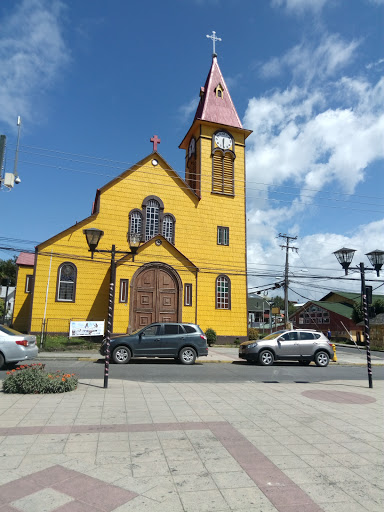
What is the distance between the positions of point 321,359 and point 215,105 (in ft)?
74.2

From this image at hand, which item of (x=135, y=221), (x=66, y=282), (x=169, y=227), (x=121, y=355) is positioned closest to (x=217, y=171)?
(x=169, y=227)

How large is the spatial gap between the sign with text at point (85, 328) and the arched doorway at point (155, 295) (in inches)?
99.4

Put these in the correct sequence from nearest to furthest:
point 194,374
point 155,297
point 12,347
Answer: point 12,347 → point 194,374 → point 155,297

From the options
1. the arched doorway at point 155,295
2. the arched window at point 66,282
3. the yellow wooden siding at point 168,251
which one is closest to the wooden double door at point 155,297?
the arched doorway at point 155,295

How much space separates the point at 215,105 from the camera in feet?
99.0

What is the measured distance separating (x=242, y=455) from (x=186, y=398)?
3.52m

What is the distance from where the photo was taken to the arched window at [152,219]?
25844 mm

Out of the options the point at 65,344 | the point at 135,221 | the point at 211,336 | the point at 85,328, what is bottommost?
the point at 65,344

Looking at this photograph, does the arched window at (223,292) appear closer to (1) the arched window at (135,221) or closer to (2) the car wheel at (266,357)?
(1) the arched window at (135,221)

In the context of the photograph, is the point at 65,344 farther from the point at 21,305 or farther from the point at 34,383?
the point at 34,383

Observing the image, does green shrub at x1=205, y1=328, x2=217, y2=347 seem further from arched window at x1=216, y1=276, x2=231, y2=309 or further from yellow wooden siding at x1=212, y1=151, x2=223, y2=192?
yellow wooden siding at x1=212, y1=151, x2=223, y2=192

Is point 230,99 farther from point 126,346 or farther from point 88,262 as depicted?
point 126,346

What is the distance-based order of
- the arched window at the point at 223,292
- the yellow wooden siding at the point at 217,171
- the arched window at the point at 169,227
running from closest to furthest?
the arched window at the point at 169,227, the arched window at the point at 223,292, the yellow wooden siding at the point at 217,171

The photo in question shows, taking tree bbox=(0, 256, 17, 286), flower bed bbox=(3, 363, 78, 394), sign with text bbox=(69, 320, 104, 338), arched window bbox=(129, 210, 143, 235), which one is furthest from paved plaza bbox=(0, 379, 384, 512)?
tree bbox=(0, 256, 17, 286)
